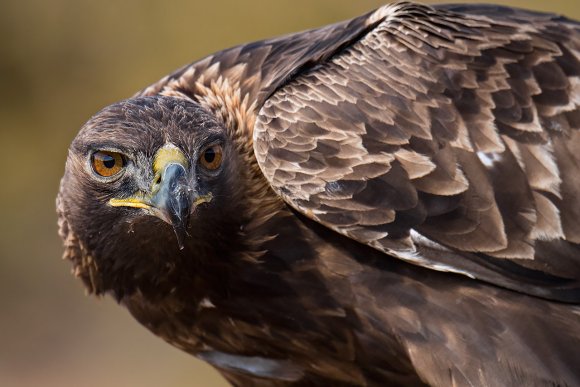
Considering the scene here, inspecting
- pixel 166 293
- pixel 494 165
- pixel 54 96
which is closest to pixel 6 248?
pixel 54 96

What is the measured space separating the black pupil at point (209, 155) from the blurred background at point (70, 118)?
569 cm

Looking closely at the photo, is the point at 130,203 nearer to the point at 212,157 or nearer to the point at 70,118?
the point at 212,157

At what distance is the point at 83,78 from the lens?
12.3 meters

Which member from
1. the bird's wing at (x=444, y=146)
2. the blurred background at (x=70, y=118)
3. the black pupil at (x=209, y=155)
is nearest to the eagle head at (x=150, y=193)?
the black pupil at (x=209, y=155)

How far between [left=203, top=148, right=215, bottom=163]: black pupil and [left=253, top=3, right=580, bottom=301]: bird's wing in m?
0.19

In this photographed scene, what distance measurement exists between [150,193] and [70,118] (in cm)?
722

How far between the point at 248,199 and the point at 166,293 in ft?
1.83

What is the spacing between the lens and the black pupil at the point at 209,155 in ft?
18.2

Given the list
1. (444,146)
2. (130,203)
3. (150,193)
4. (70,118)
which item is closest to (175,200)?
(150,193)

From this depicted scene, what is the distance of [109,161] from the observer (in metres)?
5.45

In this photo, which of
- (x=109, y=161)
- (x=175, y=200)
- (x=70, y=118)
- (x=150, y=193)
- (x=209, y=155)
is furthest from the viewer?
(x=70, y=118)

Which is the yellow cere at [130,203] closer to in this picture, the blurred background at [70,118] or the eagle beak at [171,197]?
the eagle beak at [171,197]

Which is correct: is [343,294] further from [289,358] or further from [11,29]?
[11,29]

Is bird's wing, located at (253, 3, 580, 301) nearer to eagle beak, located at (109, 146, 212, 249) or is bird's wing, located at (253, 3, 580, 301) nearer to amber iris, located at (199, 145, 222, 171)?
amber iris, located at (199, 145, 222, 171)
